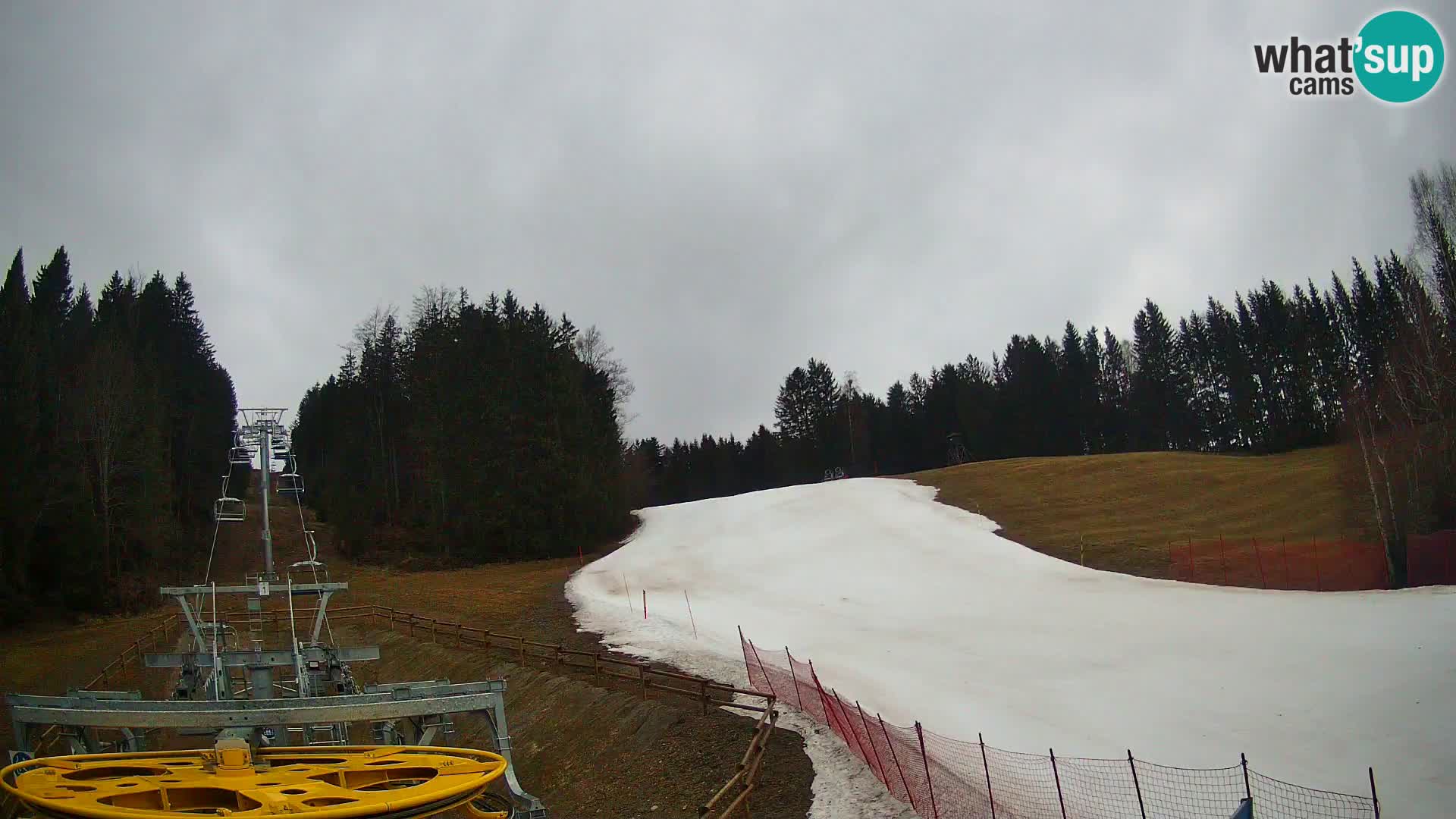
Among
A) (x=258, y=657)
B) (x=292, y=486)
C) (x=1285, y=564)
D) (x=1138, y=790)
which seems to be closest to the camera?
(x=1138, y=790)

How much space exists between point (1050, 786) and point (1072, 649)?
11.3 m

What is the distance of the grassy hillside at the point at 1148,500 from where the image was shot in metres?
37.8

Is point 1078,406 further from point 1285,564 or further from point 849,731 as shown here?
point 849,731

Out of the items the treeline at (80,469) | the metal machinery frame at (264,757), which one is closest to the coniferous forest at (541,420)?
the treeline at (80,469)

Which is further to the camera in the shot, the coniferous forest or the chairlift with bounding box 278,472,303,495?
the coniferous forest

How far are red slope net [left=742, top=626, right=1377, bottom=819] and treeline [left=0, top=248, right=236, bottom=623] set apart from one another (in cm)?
3863

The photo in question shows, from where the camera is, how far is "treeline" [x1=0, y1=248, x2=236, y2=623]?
36562 mm

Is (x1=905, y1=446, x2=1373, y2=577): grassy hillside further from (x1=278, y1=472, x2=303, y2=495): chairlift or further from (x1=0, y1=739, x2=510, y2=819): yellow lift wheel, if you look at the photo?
(x1=0, y1=739, x2=510, y2=819): yellow lift wheel

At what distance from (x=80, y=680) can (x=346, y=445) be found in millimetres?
45387

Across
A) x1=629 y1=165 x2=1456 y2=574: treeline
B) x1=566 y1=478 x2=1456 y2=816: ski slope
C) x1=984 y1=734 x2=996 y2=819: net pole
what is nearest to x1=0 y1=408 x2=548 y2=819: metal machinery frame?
x1=566 y1=478 x2=1456 y2=816: ski slope

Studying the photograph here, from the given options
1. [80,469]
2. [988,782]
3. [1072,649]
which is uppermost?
[80,469]

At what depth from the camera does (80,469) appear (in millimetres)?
38750

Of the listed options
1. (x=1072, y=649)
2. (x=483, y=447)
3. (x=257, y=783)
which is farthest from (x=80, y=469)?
(x=1072, y=649)

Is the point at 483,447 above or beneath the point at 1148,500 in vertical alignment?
above
